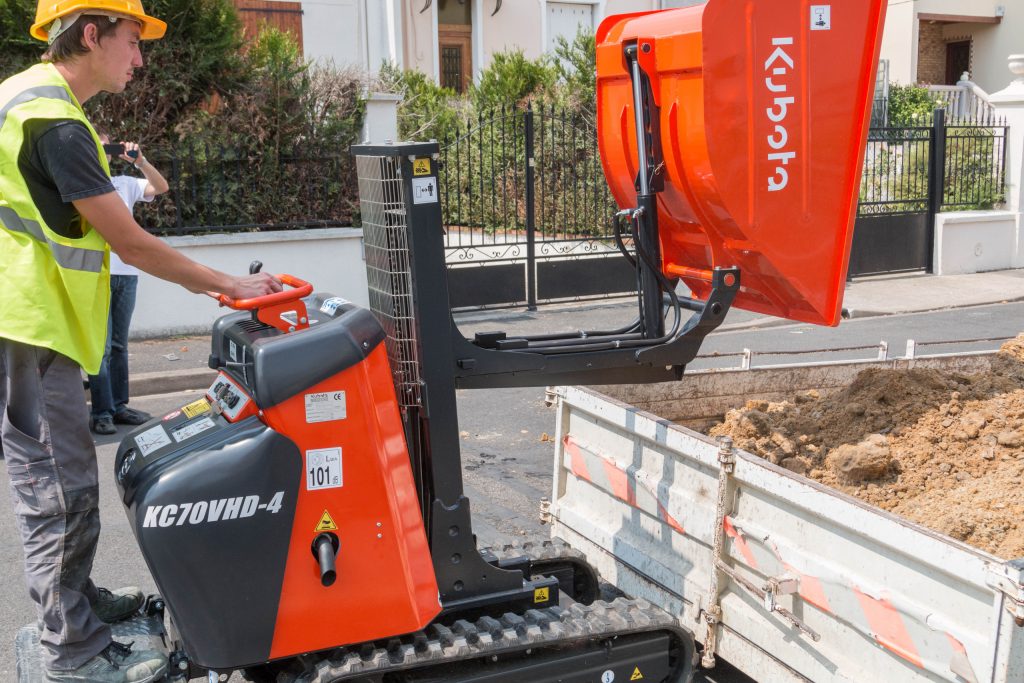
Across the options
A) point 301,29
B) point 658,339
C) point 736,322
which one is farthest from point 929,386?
point 301,29

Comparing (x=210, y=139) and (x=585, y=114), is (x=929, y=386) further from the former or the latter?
(x=585, y=114)

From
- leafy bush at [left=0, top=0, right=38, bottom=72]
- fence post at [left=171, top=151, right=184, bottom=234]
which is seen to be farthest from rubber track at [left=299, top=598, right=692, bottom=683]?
leafy bush at [left=0, top=0, right=38, bottom=72]

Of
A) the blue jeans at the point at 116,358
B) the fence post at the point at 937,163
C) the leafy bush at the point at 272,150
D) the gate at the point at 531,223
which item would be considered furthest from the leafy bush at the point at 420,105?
the fence post at the point at 937,163

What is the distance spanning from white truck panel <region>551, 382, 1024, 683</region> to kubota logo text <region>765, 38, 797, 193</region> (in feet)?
2.96

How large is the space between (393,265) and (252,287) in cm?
42

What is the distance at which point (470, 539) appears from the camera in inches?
129

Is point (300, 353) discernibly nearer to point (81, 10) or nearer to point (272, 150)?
point (81, 10)

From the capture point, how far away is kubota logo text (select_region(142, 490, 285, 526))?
2746 millimetres

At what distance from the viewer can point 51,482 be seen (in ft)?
9.55

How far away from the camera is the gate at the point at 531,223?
12.4 meters

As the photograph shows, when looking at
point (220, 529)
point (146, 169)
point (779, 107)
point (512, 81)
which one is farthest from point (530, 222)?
point (220, 529)

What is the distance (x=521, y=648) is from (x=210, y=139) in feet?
30.1

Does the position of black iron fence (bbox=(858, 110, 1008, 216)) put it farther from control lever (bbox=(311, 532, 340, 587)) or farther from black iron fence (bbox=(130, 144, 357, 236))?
control lever (bbox=(311, 532, 340, 587))

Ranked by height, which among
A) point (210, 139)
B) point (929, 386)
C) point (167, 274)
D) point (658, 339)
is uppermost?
point (210, 139)
